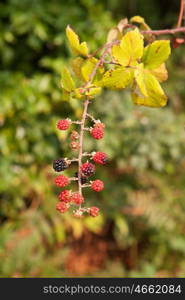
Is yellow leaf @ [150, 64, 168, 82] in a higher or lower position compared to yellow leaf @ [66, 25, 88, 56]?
lower

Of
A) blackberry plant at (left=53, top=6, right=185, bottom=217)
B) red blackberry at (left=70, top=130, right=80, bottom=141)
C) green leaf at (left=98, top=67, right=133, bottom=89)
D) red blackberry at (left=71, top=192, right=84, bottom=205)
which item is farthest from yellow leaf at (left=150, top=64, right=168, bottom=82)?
red blackberry at (left=71, top=192, right=84, bottom=205)

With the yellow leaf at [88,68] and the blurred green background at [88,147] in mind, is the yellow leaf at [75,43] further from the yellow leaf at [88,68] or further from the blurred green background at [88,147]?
the blurred green background at [88,147]

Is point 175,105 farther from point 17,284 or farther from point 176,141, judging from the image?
point 17,284

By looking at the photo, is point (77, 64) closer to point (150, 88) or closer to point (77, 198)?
point (150, 88)

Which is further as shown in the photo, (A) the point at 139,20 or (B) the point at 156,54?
(A) the point at 139,20

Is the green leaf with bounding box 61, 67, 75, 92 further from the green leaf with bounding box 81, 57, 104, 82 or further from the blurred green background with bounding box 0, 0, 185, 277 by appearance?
the blurred green background with bounding box 0, 0, 185, 277

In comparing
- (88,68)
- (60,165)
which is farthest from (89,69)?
(60,165)
